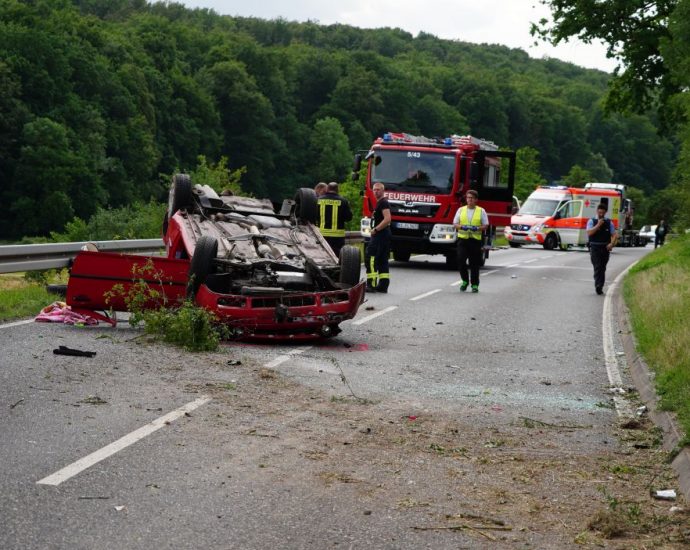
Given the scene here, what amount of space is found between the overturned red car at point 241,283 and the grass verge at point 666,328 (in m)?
3.40

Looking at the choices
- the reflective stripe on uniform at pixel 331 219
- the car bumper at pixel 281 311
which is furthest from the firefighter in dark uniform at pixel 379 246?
the car bumper at pixel 281 311

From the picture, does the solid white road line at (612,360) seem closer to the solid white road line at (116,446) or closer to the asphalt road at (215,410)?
the asphalt road at (215,410)

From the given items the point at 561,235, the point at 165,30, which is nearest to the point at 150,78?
the point at 165,30

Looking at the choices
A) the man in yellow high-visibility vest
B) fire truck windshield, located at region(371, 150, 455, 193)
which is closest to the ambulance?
fire truck windshield, located at region(371, 150, 455, 193)

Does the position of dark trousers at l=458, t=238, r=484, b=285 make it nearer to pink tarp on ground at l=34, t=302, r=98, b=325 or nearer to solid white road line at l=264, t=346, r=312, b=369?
solid white road line at l=264, t=346, r=312, b=369

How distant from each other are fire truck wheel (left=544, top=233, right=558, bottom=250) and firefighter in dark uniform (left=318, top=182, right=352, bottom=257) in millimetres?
31747

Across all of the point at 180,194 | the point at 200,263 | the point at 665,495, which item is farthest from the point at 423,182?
the point at 665,495

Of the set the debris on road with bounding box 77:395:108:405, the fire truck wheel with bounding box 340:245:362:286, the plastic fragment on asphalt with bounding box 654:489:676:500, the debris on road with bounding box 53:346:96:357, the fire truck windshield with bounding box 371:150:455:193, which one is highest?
the fire truck windshield with bounding box 371:150:455:193

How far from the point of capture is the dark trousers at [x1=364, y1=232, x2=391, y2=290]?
19547mm

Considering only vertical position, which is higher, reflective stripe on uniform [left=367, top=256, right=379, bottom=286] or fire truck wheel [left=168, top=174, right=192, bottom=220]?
fire truck wheel [left=168, top=174, right=192, bottom=220]

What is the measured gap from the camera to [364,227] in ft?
87.0

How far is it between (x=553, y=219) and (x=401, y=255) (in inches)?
854

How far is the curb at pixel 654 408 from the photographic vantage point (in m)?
7.14

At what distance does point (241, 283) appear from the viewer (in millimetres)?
12633
